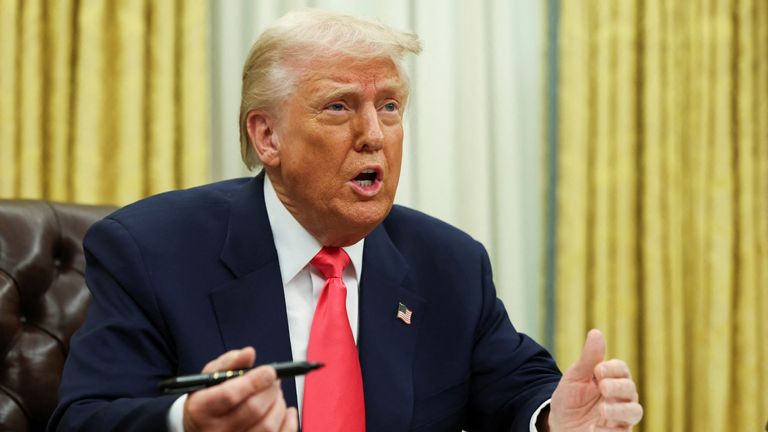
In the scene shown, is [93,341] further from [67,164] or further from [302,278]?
[67,164]

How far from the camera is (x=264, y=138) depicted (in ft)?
7.11

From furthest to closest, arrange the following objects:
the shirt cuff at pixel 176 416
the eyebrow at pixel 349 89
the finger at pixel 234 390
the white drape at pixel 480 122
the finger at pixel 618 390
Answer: the white drape at pixel 480 122
the eyebrow at pixel 349 89
the finger at pixel 618 390
the shirt cuff at pixel 176 416
the finger at pixel 234 390

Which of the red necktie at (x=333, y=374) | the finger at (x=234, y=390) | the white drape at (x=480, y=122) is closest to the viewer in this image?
the finger at (x=234, y=390)

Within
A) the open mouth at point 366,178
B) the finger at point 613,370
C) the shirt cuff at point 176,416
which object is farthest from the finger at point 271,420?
the open mouth at point 366,178

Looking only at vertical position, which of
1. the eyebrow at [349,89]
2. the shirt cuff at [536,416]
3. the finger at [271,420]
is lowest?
the shirt cuff at [536,416]

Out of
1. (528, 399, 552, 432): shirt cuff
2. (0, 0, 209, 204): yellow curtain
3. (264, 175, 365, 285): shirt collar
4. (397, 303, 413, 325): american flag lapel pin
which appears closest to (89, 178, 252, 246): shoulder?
(264, 175, 365, 285): shirt collar

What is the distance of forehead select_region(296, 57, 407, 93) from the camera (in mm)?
2035

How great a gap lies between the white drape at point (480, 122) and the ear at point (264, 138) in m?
1.54

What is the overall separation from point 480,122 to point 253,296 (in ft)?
6.33

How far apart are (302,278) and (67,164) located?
1380 mm

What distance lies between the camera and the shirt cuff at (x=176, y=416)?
5.08 feet

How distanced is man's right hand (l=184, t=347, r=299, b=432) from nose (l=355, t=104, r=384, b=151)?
0.74 m

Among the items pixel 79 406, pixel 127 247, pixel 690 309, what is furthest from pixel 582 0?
pixel 79 406

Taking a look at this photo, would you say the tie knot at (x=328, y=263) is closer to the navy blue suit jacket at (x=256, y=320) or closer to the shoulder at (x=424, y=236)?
the navy blue suit jacket at (x=256, y=320)
